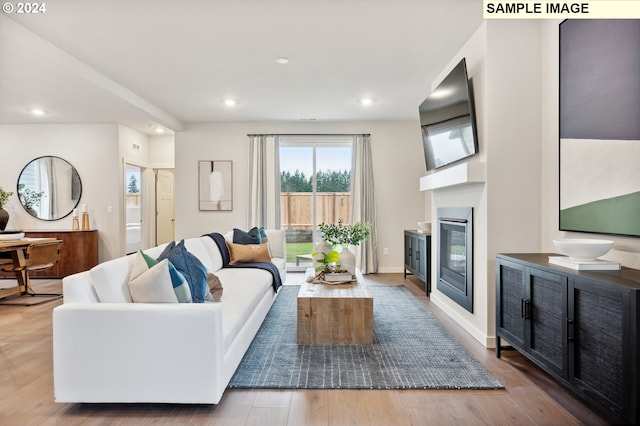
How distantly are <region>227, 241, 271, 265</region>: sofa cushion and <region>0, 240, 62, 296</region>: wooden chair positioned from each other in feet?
7.70

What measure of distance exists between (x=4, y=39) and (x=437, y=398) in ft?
13.7

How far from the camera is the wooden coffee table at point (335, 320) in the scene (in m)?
2.88

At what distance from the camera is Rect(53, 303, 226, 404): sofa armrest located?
192 centimetres

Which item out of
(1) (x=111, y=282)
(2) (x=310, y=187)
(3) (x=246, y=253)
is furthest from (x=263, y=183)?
(1) (x=111, y=282)

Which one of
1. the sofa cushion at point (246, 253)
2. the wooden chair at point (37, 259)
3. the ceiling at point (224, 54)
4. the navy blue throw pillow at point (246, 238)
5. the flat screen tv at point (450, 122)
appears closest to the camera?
the ceiling at point (224, 54)

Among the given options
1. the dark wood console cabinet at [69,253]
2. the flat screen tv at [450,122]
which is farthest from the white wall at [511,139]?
the dark wood console cabinet at [69,253]

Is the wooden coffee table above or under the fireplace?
under

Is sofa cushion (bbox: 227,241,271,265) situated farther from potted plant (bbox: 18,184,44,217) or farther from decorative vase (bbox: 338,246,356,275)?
potted plant (bbox: 18,184,44,217)

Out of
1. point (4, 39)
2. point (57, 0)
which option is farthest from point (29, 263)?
point (57, 0)

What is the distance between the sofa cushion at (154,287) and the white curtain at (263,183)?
4.08 meters

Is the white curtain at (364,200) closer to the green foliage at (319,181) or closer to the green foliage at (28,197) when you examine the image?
the green foliage at (319,181)

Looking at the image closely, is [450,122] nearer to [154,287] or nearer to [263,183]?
[154,287]

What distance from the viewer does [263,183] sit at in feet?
20.4

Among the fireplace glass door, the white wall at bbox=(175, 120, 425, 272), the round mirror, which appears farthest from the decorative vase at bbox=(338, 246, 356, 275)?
the round mirror
